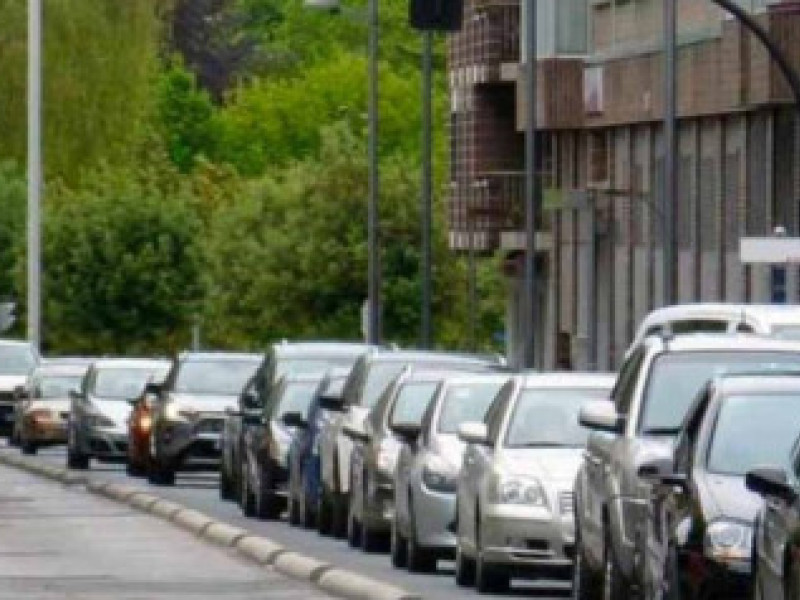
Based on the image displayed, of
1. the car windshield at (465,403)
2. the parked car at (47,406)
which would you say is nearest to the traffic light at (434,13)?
the car windshield at (465,403)

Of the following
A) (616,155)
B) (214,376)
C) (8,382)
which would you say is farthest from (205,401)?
(8,382)

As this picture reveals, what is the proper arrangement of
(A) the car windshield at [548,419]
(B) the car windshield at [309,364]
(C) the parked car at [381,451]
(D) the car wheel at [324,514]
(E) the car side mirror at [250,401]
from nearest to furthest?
(A) the car windshield at [548,419] → (C) the parked car at [381,451] → (D) the car wheel at [324,514] → (E) the car side mirror at [250,401] → (B) the car windshield at [309,364]

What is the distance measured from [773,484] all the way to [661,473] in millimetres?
3247

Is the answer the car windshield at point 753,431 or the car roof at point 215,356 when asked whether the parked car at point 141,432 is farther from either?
the car windshield at point 753,431

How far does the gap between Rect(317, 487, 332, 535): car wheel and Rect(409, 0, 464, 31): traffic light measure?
4.51 meters

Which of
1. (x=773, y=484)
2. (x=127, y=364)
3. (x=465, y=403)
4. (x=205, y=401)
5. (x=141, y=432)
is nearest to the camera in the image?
(x=773, y=484)

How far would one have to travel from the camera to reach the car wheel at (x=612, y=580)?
22359 millimetres

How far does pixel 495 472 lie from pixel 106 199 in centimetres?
6525

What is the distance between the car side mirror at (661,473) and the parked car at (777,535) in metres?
1.88

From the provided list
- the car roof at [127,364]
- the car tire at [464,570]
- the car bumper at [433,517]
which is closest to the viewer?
the car tire at [464,570]

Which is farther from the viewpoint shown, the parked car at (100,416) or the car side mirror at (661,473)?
the parked car at (100,416)

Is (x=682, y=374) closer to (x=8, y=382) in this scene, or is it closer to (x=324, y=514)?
(x=324, y=514)

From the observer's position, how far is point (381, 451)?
3198 cm

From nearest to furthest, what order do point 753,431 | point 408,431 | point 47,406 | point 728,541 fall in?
point 728,541
point 753,431
point 408,431
point 47,406
